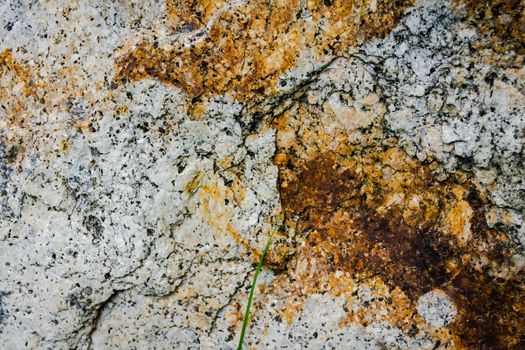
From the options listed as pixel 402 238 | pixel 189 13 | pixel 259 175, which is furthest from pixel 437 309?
pixel 189 13

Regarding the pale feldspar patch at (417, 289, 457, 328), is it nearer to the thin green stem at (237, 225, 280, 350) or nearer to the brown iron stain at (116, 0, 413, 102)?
the thin green stem at (237, 225, 280, 350)

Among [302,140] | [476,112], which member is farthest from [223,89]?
[476,112]

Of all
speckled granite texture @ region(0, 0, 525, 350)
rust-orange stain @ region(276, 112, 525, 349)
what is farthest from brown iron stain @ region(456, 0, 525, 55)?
rust-orange stain @ region(276, 112, 525, 349)

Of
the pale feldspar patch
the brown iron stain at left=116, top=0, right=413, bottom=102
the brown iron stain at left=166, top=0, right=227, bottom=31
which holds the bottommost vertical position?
the pale feldspar patch

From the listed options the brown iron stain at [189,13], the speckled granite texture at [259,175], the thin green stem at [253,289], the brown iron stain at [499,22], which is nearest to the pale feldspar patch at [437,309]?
the speckled granite texture at [259,175]

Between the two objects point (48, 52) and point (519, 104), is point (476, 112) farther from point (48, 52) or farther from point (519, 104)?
point (48, 52)

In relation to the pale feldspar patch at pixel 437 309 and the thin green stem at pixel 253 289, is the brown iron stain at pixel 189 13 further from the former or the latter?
the pale feldspar patch at pixel 437 309

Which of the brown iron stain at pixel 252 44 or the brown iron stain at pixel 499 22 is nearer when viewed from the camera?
the brown iron stain at pixel 499 22
